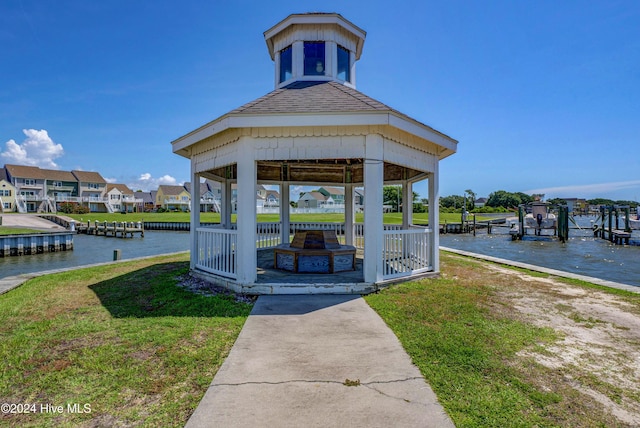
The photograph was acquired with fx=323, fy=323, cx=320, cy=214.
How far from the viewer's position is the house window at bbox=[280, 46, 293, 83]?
8328 millimetres

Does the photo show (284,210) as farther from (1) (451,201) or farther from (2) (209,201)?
(1) (451,201)

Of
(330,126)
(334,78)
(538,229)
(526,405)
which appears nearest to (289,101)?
(330,126)

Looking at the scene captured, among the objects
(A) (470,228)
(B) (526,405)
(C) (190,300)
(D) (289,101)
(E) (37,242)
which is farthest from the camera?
(A) (470,228)

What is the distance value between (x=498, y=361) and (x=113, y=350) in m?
3.92

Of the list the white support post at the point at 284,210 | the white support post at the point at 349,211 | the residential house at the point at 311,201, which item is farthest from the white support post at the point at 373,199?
the residential house at the point at 311,201

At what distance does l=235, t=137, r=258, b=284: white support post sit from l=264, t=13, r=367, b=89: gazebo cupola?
3385 millimetres

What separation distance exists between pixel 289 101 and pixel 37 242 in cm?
2232

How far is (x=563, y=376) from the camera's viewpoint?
115 inches

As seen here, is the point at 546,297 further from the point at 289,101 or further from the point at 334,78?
the point at 334,78

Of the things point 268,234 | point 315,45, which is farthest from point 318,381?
point 268,234

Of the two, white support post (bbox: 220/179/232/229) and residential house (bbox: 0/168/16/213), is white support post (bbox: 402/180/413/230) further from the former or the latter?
residential house (bbox: 0/168/16/213)

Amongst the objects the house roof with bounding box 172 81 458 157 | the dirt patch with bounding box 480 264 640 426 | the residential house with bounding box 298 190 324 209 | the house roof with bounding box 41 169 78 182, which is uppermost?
the house roof with bounding box 41 169 78 182

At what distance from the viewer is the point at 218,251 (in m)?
6.70

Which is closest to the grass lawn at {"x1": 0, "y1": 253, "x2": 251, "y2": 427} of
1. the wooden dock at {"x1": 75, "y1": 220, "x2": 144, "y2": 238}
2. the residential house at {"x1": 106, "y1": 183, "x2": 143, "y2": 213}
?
the wooden dock at {"x1": 75, "y1": 220, "x2": 144, "y2": 238}
